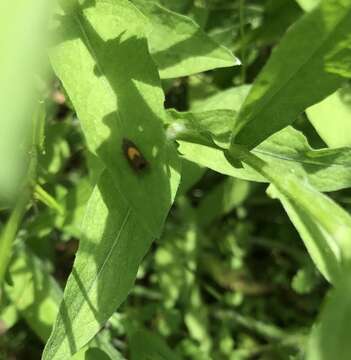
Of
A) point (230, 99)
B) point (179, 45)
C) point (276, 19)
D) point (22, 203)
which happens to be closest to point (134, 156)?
point (22, 203)

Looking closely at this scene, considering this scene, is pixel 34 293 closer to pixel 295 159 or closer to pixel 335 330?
pixel 295 159

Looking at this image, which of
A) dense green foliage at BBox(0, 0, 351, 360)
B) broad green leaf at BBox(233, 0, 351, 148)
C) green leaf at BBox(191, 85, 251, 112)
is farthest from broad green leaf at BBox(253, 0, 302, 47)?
broad green leaf at BBox(233, 0, 351, 148)

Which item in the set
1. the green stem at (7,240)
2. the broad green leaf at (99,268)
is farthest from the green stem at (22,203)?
the broad green leaf at (99,268)

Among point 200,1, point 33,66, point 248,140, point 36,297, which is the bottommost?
point 36,297

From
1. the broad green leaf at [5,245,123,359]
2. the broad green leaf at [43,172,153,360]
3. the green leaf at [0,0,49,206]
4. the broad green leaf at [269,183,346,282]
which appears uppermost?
the green leaf at [0,0,49,206]

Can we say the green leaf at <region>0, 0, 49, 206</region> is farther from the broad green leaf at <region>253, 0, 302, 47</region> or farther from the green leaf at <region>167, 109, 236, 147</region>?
the broad green leaf at <region>253, 0, 302, 47</region>

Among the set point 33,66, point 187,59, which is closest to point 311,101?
point 187,59

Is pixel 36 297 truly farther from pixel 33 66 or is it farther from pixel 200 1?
pixel 33 66
